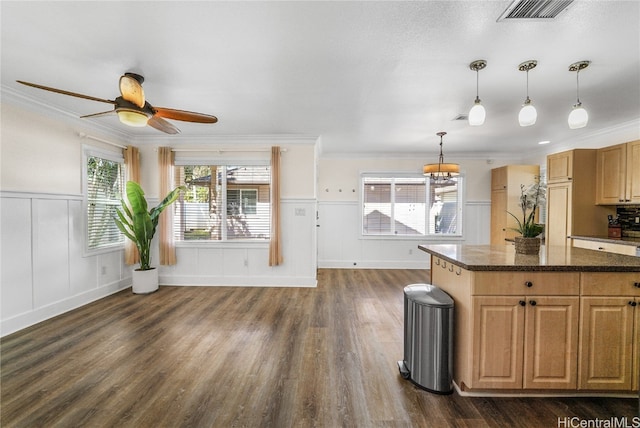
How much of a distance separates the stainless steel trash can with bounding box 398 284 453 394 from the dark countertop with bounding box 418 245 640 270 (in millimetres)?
377

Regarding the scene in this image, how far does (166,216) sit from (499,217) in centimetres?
690

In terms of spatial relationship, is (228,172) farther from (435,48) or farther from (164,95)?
(435,48)

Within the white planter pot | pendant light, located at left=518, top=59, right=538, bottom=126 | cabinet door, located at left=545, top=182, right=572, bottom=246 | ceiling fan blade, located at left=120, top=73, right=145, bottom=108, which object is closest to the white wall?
cabinet door, located at left=545, top=182, right=572, bottom=246

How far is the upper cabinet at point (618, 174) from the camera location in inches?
144

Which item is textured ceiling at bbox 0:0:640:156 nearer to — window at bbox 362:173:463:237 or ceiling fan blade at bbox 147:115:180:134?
ceiling fan blade at bbox 147:115:180:134

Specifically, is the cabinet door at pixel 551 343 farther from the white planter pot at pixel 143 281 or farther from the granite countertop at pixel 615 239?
the white planter pot at pixel 143 281

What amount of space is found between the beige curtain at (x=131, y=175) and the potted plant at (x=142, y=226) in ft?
0.72

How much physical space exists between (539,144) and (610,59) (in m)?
3.73

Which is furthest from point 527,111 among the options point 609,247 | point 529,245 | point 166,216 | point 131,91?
point 166,216

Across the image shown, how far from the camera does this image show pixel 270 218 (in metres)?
4.96

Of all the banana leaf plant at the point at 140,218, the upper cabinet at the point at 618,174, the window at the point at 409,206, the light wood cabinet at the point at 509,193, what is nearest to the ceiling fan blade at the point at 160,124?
the banana leaf plant at the point at 140,218

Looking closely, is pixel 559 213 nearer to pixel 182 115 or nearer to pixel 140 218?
pixel 182 115

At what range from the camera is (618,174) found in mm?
3871

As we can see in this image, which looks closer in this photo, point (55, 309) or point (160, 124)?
point (160, 124)
